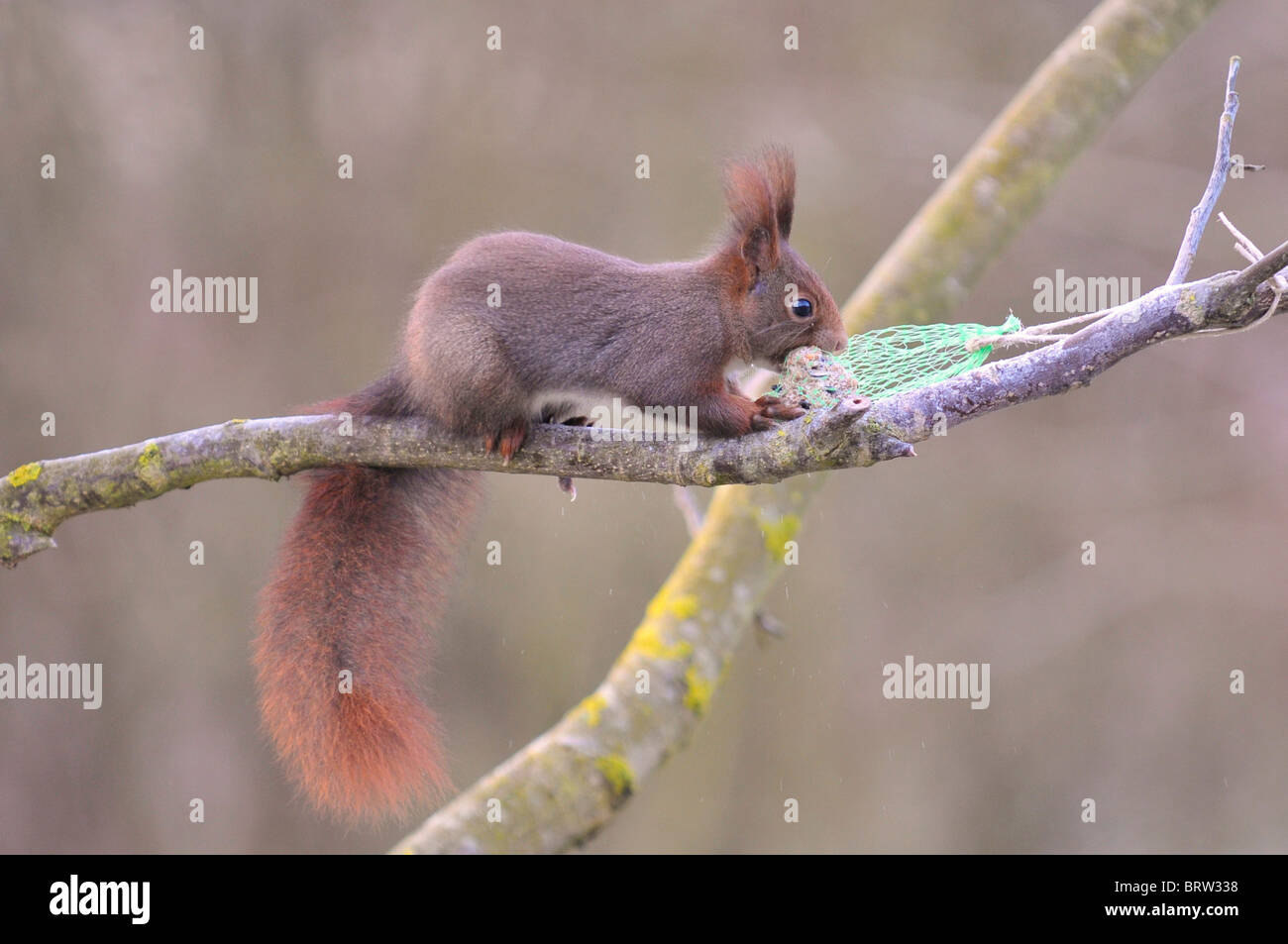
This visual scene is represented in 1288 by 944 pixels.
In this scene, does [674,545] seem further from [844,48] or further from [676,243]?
[844,48]

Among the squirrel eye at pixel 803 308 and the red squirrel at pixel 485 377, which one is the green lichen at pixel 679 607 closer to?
the red squirrel at pixel 485 377

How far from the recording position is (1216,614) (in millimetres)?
6969

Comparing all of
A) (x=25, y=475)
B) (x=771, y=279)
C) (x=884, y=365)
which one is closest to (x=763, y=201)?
(x=771, y=279)

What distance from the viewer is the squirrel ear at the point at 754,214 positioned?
3.13 meters

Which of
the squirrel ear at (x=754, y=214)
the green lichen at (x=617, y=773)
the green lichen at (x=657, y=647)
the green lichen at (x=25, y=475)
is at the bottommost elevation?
the green lichen at (x=617, y=773)

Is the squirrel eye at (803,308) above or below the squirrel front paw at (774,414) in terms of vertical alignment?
above

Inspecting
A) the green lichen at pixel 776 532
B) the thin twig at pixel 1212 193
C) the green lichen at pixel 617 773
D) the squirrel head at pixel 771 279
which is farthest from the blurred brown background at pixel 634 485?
the thin twig at pixel 1212 193

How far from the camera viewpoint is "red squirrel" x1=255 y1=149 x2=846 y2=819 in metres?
3.01

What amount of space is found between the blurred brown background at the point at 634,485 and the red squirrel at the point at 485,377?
112 inches

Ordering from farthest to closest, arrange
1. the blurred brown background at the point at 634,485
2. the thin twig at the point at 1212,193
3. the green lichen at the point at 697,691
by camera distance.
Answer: the blurred brown background at the point at 634,485 → the green lichen at the point at 697,691 → the thin twig at the point at 1212,193

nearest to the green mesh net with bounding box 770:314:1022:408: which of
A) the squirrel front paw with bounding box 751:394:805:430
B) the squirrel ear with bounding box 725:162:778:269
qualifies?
the squirrel front paw with bounding box 751:394:805:430

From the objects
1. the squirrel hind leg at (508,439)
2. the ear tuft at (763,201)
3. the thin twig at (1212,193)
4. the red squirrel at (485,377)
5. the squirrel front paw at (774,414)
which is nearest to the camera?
the thin twig at (1212,193)

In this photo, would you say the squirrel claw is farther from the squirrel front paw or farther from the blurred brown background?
the blurred brown background

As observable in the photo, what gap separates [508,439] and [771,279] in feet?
2.78
